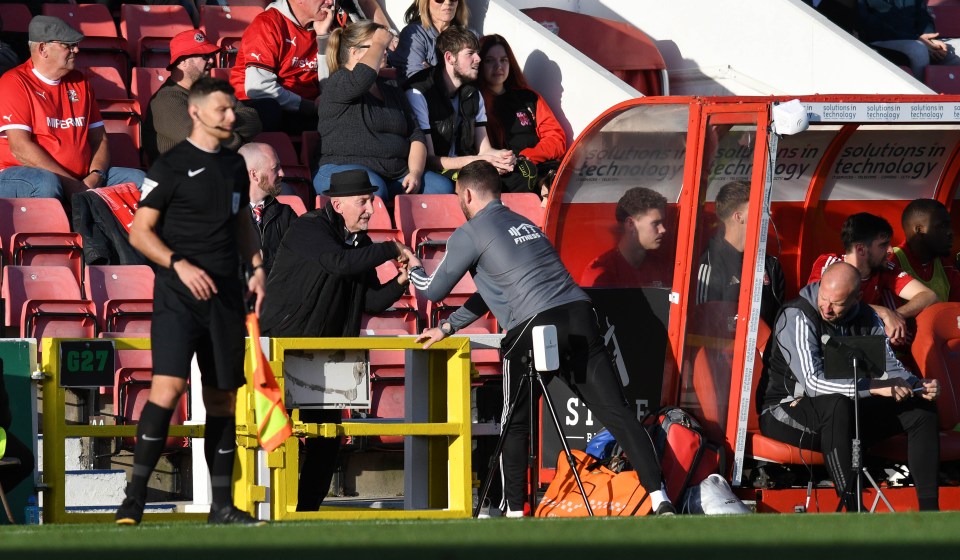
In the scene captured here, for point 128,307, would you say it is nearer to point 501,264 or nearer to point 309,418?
point 309,418

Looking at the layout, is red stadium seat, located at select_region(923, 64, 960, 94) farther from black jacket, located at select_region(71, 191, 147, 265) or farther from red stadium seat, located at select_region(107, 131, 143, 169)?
black jacket, located at select_region(71, 191, 147, 265)

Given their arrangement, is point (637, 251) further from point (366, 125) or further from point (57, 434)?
point (57, 434)

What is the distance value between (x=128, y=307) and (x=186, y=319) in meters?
2.99

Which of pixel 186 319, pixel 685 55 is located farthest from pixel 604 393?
pixel 685 55

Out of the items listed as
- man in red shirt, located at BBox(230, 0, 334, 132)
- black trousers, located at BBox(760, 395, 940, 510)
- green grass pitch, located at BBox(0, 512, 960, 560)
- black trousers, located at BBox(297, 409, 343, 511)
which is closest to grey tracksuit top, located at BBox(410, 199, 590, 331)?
black trousers, located at BBox(297, 409, 343, 511)

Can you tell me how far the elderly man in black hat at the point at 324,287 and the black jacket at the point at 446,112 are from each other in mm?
2783

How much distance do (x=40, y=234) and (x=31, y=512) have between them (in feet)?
8.30

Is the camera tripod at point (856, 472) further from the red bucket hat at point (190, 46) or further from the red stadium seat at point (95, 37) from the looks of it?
the red stadium seat at point (95, 37)

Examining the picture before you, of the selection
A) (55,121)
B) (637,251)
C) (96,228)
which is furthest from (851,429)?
(55,121)

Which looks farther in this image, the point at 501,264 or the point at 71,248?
the point at 71,248

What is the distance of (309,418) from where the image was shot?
802cm

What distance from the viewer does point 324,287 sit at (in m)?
7.94

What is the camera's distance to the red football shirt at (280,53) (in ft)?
35.4

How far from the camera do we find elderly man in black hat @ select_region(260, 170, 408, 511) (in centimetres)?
785
